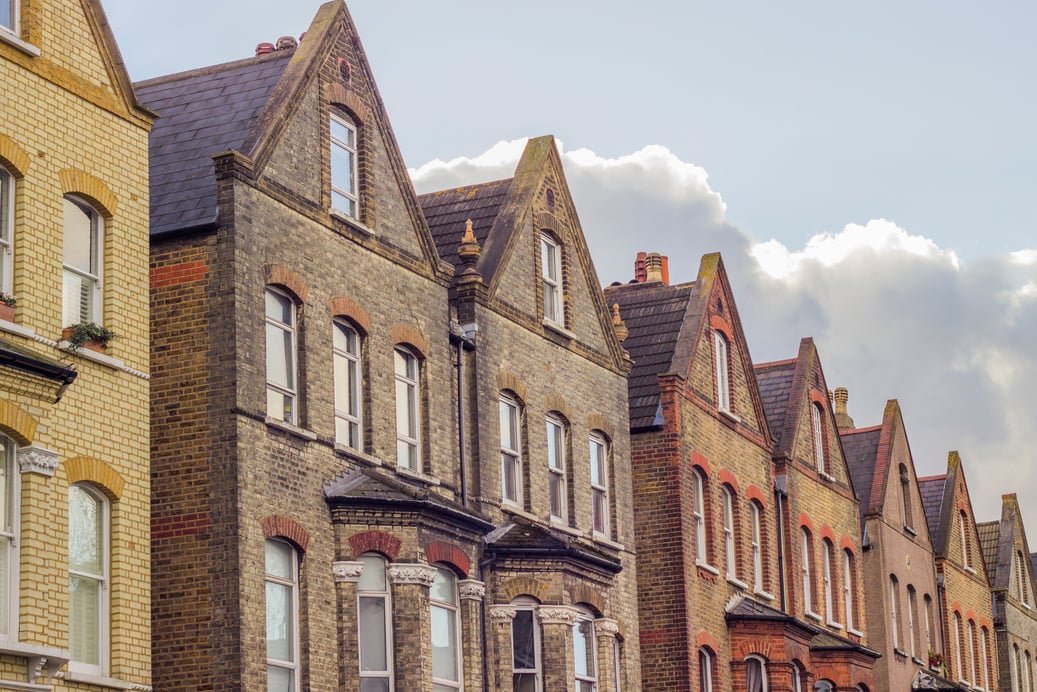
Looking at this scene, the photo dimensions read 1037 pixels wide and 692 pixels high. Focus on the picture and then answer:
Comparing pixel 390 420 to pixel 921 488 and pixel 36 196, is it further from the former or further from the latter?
pixel 921 488

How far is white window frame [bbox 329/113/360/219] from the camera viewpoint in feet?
99.5

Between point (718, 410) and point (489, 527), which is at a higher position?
point (718, 410)

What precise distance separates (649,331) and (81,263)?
1895 centimetres

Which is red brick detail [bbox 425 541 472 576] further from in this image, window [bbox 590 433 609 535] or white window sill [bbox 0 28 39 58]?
white window sill [bbox 0 28 39 58]

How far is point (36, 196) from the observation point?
78.1 feet

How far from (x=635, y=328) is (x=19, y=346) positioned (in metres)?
21.4

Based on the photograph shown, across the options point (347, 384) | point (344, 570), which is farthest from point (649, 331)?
point (344, 570)

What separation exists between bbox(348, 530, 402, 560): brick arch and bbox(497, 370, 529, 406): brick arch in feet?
19.2

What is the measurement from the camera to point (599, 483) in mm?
37469

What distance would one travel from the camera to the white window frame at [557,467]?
35.6m

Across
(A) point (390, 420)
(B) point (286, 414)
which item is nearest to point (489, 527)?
(A) point (390, 420)

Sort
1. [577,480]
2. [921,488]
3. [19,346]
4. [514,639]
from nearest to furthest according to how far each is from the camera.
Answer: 1. [19,346]
2. [514,639]
3. [577,480]
4. [921,488]

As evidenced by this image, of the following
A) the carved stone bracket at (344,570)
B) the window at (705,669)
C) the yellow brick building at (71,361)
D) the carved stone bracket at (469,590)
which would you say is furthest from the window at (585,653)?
the yellow brick building at (71,361)

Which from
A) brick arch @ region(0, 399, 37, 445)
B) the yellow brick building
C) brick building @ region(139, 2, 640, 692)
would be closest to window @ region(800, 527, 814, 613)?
brick building @ region(139, 2, 640, 692)
